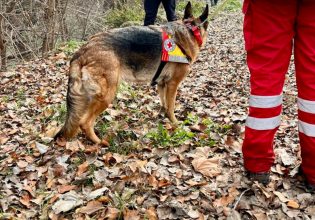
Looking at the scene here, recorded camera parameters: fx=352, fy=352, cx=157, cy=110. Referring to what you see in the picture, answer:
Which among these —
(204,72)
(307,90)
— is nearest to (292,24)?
(307,90)

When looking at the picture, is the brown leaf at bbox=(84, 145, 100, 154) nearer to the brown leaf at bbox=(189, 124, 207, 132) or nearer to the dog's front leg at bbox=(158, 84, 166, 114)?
the brown leaf at bbox=(189, 124, 207, 132)

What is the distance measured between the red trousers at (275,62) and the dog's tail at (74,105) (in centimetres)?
190

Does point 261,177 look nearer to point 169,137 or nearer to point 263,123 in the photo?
point 263,123

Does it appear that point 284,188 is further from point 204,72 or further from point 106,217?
point 204,72

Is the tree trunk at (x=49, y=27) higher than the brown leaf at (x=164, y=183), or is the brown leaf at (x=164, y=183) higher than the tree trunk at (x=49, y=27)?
the tree trunk at (x=49, y=27)

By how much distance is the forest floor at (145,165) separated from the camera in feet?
8.63

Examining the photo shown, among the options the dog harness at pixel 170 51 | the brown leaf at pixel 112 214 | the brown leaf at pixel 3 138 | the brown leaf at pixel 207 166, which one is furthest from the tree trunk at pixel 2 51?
the brown leaf at pixel 112 214

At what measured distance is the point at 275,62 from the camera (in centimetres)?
244

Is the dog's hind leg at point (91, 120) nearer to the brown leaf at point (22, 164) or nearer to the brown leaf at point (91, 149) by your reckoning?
the brown leaf at point (91, 149)

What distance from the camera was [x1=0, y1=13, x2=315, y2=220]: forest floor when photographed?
2629mm

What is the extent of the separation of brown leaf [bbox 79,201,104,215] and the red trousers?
1.21 meters

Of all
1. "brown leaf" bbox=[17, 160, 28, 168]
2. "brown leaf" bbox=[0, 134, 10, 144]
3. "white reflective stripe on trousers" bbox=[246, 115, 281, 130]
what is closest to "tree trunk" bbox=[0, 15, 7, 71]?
"brown leaf" bbox=[0, 134, 10, 144]

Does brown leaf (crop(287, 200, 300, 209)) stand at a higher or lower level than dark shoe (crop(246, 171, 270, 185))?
lower

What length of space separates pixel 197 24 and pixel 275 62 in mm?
2377
